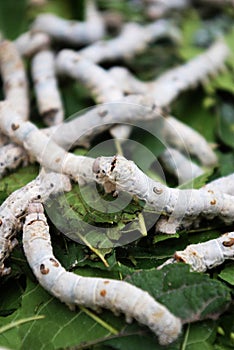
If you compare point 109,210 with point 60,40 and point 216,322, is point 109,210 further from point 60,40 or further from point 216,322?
point 60,40

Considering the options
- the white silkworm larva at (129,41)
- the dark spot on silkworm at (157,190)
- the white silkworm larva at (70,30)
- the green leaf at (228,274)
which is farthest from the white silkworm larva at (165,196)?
the white silkworm larva at (70,30)

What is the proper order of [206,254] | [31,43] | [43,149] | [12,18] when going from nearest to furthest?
[206,254]
[43,149]
[31,43]
[12,18]

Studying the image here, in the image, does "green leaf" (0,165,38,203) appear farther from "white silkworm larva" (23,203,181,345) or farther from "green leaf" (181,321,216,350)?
"green leaf" (181,321,216,350)

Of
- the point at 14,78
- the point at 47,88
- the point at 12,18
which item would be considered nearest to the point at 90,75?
the point at 47,88

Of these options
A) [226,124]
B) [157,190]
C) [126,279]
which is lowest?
[226,124]

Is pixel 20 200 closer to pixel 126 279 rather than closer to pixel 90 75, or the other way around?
pixel 126 279

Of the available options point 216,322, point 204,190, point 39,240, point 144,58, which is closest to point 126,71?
point 144,58

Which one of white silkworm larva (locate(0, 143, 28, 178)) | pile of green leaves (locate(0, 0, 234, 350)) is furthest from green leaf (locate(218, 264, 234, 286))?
white silkworm larva (locate(0, 143, 28, 178))
